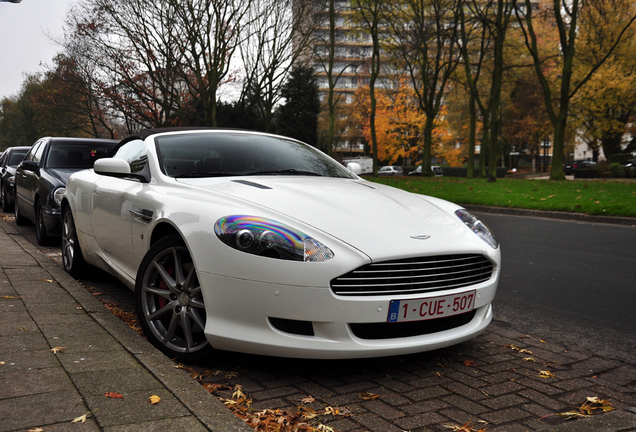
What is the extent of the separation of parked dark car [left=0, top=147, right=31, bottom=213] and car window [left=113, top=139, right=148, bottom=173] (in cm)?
855

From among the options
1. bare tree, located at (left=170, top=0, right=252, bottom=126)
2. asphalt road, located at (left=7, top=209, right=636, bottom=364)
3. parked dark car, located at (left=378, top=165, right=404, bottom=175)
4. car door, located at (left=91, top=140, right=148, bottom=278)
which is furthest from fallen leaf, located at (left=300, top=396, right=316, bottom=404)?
parked dark car, located at (left=378, top=165, right=404, bottom=175)

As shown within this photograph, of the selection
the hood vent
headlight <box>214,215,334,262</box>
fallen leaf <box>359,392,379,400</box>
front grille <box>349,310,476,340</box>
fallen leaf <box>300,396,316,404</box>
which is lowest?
fallen leaf <box>359,392,379,400</box>

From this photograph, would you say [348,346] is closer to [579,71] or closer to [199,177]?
[199,177]

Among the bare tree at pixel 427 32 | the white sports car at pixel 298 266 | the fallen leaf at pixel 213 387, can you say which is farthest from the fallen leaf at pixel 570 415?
the bare tree at pixel 427 32

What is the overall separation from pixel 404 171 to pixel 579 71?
23830mm

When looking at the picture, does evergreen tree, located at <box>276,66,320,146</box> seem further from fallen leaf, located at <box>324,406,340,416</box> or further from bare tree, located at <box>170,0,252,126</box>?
fallen leaf, located at <box>324,406,340,416</box>

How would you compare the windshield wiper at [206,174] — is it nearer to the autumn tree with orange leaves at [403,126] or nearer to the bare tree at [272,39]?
the bare tree at [272,39]

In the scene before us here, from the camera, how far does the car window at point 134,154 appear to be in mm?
4594

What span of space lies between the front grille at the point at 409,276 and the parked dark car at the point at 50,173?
590 centimetres

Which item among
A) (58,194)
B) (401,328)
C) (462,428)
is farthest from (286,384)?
(58,194)

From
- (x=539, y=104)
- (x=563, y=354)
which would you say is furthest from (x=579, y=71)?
(x=563, y=354)

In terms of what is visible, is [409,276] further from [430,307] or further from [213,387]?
[213,387]

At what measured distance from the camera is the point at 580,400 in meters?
3.11

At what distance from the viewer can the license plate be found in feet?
10.2
